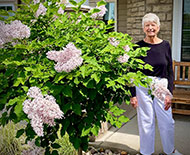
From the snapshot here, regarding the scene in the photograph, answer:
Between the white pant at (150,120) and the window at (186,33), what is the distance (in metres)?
2.13

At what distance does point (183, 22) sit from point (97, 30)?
3.22 meters

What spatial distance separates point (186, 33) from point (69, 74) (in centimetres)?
376

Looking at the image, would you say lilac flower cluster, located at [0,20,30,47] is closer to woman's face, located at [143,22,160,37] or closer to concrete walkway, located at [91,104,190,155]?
woman's face, located at [143,22,160,37]

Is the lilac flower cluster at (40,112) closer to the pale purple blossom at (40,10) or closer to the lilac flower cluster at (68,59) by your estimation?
the lilac flower cluster at (68,59)

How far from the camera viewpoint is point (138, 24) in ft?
17.2

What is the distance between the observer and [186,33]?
15.6ft

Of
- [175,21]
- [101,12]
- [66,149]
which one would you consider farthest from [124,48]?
[175,21]

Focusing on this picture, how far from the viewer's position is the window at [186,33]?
184 inches

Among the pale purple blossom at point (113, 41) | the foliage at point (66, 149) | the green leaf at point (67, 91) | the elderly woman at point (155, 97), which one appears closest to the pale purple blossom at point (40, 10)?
the pale purple blossom at point (113, 41)

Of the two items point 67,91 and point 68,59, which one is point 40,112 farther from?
point 68,59

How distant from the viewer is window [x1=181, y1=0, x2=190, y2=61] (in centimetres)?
468

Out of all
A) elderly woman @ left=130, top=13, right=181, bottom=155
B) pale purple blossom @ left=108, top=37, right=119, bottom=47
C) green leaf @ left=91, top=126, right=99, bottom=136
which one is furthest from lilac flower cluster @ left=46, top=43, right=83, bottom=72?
elderly woman @ left=130, top=13, right=181, bottom=155

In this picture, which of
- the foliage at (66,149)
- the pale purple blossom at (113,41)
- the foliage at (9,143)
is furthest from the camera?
the foliage at (9,143)

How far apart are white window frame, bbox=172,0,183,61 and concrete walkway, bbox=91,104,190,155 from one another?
1.30 m
